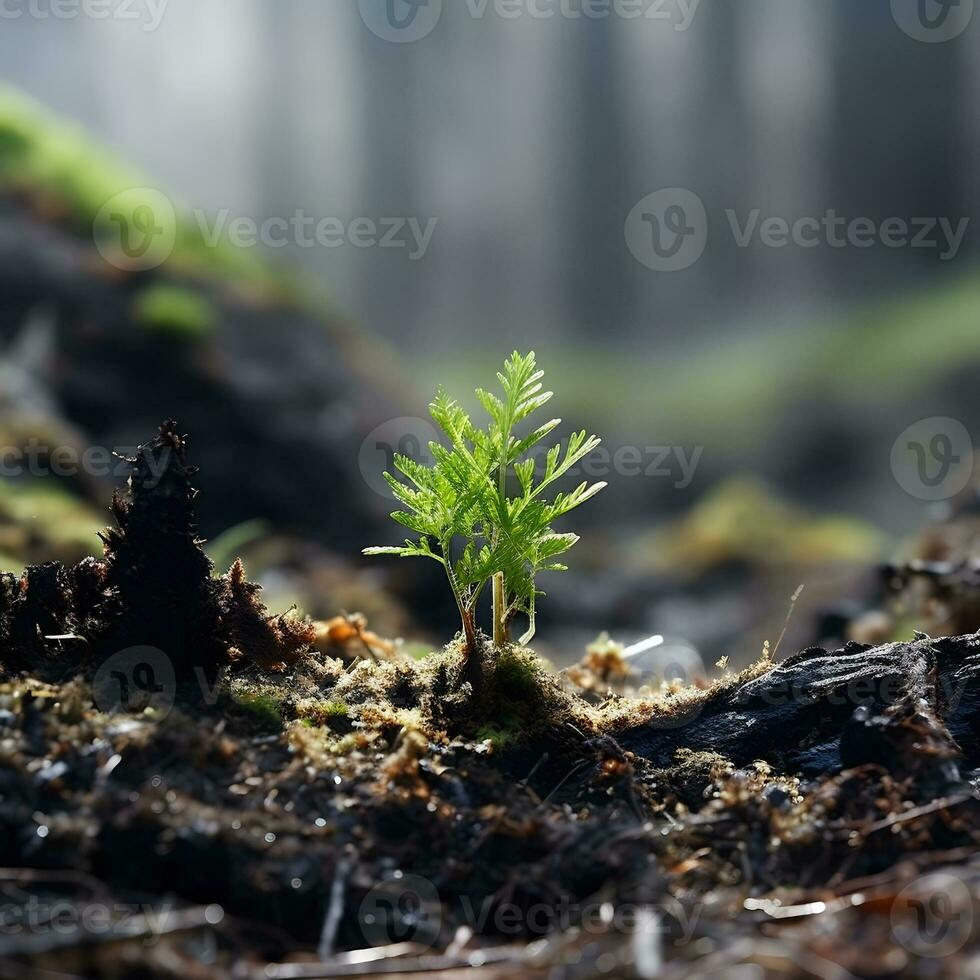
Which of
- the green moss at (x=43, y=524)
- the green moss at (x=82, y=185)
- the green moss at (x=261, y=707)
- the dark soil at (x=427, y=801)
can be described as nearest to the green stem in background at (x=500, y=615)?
the dark soil at (x=427, y=801)

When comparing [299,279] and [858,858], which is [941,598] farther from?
[299,279]

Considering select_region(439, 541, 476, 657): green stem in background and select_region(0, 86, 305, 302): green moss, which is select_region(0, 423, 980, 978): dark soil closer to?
select_region(439, 541, 476, 657): green stem in background

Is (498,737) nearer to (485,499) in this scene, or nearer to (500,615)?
(500,615)

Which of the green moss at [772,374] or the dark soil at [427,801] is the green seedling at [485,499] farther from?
the green moss at [772,374]

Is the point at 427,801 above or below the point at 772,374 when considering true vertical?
below

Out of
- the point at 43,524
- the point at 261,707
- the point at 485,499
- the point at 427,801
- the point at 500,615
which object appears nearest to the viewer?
the point at 427,801

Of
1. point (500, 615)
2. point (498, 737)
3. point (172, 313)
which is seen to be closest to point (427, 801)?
point (498, 737)

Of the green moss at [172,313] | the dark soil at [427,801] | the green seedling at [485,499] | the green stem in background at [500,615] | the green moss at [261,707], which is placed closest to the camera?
the dark soil at [427,801]

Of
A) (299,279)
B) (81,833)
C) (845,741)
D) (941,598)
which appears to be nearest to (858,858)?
(845,741)
